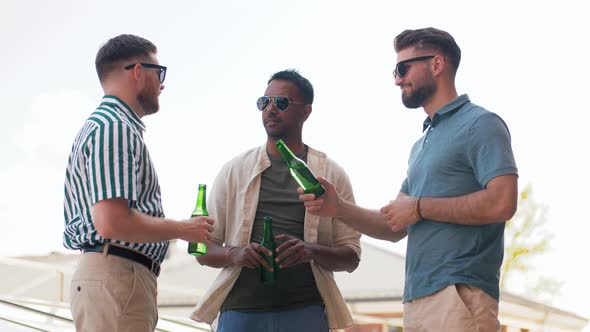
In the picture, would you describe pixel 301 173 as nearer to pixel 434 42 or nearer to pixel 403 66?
pixel 403 66

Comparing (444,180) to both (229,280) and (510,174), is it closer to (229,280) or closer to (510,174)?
(510,174)

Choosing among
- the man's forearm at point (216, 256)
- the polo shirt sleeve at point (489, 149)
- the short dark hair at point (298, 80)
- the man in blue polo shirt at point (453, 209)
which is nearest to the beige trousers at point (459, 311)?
the man in blue polo shirt at point (453, 209)

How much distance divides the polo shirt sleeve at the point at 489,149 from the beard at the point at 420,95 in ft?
1.03

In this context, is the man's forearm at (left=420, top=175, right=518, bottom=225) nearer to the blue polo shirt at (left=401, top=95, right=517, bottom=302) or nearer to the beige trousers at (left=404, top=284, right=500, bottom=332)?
the blue polo shirt at (left=401, top=95, right=517, bottom=302)

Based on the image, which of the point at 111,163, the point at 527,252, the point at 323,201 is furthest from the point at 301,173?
the point at 527,252

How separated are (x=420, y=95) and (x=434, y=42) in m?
0.22

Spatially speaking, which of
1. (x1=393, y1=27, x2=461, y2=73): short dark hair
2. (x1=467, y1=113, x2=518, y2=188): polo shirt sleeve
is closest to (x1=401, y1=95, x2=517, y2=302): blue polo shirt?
(x1=467, y1=113, x2=518, y2=188): polo shirt sleeve

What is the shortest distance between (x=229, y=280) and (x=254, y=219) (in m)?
0.28

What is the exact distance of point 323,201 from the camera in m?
3.07

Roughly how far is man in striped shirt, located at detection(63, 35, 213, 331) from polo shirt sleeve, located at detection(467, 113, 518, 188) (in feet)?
3.11

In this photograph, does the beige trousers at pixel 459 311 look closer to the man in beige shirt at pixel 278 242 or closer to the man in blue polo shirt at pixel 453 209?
the man in blue polo shirt at pixel 453 209

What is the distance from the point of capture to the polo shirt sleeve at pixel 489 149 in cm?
264

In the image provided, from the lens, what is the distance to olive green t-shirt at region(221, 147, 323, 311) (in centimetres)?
327

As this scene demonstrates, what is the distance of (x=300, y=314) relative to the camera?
10.7 feet
